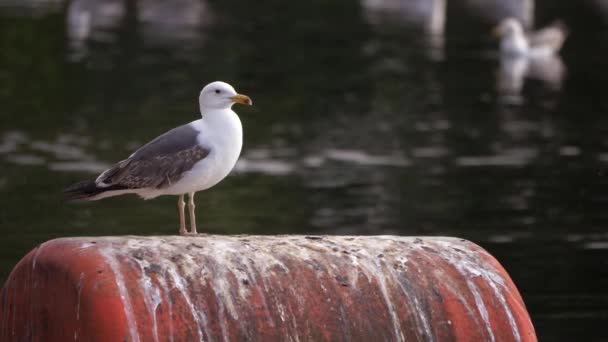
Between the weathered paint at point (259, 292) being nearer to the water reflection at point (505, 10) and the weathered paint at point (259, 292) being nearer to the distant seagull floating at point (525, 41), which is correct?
the distant seagull floating at point (525, 41)

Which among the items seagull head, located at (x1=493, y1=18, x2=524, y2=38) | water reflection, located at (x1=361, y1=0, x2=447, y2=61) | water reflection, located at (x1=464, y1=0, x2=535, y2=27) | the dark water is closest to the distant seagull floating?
seagull head, located at (x1=493, y1=18, x2=524, y2=38)

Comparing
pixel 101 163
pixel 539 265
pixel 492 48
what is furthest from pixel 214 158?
pixel 492 48

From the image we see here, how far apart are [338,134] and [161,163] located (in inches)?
458

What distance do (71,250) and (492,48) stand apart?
25.1m

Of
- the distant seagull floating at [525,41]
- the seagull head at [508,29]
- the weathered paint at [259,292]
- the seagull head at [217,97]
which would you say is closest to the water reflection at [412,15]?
the seagull head at [508,29]

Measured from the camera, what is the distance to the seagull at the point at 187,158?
7.35m

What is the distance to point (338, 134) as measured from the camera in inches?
747

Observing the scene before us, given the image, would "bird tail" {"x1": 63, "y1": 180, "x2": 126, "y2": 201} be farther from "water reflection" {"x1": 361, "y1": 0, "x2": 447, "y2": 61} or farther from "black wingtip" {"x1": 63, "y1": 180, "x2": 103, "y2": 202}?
"water reflection" {"x1": 361, "y1": 0, "x2": 447, "y2": 61}

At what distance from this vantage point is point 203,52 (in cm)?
2808

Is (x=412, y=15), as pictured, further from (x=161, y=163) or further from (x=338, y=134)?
(x=161, y=163)

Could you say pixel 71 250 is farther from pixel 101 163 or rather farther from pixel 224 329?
pixel 101 163

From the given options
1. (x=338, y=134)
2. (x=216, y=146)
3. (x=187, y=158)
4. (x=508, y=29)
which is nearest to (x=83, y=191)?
(x=187, y=158)

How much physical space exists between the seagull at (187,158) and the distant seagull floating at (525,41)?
22354 mm

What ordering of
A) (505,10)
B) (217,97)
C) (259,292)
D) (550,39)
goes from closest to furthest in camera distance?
(259,292) < (217,97) < (550,39) < (505,10)
